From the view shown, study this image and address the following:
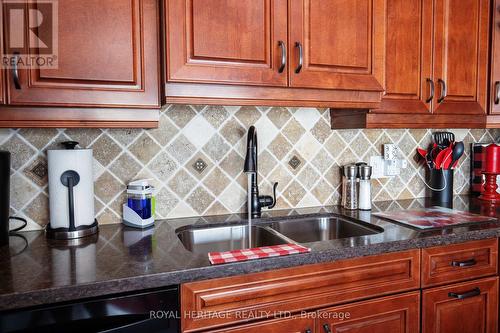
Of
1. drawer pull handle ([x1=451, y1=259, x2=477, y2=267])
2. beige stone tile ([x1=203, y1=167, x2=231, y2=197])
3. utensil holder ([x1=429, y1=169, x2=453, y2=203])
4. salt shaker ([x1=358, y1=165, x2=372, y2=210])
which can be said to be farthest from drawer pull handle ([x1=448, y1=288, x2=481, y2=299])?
beige stone tile ([x1=203, y1=167, x2=231, y2=197])

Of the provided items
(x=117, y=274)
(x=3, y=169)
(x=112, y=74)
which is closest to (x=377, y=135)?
(x=112, y=74)

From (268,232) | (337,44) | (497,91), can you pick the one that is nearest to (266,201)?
(268,232)

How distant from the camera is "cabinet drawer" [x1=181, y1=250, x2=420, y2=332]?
106cm

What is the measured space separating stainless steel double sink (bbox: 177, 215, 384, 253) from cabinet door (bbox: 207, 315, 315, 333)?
0.30 m

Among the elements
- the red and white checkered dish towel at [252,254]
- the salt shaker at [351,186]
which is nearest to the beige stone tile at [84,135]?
the red and white checkered dish towel at [252,254]

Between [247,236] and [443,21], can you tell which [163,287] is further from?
[443,21]

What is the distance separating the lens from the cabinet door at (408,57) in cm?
164

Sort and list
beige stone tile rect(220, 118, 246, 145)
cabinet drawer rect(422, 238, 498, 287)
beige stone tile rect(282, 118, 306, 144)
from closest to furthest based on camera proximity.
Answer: cabinet drawer rect(422, 238, 498, 287) < beige stone tile rect(220, 118, 246, 145) < beige stone tile rect(282, 118, 306, 144)

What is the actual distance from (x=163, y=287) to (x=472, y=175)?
2.09 metres

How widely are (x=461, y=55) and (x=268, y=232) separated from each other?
1.28 meters

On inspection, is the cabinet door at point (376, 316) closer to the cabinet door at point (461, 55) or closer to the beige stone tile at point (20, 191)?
the cabinet door at point (461, 55)

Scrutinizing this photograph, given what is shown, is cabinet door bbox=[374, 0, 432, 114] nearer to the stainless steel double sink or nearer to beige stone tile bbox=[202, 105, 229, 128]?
the stainless steel double sink

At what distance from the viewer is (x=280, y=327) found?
1.15 m

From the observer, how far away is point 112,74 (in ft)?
4.00
